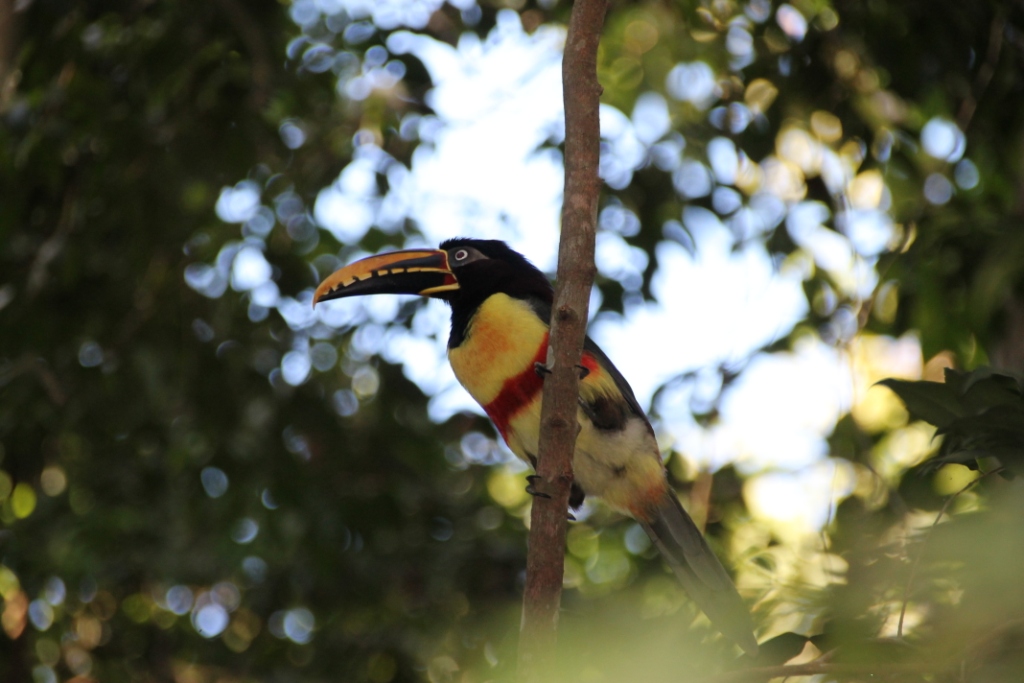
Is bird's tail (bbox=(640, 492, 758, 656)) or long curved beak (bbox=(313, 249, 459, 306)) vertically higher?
long curved beak (bbox=(313, 249, 459, 306))

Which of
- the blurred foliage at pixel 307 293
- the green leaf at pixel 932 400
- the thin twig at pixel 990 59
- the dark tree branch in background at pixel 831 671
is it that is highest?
the thin twig at pixel 990 59

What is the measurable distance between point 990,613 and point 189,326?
3.46m

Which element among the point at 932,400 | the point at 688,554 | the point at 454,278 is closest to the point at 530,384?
the point at 454,278

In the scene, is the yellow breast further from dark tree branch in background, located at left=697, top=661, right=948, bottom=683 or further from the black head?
dark tree branch in background, located at left=697, top=661, right=948, bottom=683

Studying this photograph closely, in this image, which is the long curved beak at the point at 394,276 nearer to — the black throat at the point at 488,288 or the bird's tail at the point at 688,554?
the black throat at the point at 488,288

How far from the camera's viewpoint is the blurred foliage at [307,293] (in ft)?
11.1

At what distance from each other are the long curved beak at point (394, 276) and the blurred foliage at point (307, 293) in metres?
0.74

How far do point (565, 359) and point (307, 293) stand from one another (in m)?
2.40

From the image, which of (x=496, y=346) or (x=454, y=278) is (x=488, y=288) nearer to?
(x=454, y=278)

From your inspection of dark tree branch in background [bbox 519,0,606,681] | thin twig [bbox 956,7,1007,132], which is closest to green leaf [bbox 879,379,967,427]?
dark tree branch in background [bbox 519,0,606,681]

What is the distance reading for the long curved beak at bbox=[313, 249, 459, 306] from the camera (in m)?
3.34

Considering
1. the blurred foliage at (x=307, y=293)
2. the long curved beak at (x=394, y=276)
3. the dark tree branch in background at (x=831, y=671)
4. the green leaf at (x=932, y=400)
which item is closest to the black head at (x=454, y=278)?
the long curved beak at (x=394, y=276)

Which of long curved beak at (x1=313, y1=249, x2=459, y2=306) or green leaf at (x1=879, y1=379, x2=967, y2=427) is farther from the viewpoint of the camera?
long curved beak at (x1=313, y1=249, x2=459, y2=306)

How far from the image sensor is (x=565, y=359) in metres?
2.16
